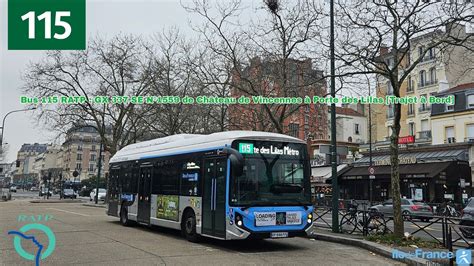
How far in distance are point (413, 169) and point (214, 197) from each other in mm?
31213

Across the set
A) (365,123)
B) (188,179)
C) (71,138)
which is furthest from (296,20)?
(365,123)

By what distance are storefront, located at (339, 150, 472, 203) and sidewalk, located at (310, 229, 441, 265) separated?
2235cm

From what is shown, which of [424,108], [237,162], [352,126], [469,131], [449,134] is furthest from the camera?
[352,126]

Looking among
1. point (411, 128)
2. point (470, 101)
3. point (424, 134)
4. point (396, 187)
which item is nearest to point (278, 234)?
point (396, 187)

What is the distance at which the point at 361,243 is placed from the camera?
12953mm

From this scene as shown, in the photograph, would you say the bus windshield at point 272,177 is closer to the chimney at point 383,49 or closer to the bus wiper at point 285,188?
the bus wiper at point 285,188

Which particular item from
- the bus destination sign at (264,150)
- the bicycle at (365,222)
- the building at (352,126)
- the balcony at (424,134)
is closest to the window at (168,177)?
the bus destination sign at (264,150)

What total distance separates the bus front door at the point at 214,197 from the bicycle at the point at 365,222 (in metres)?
5.47

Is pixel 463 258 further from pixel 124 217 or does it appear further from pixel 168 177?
pixel 124 217

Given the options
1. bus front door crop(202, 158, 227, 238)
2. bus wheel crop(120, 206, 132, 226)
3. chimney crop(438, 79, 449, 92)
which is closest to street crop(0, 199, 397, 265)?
bus front door crop(202, 158, 227, 238)

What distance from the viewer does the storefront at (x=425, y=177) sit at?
3675 cm

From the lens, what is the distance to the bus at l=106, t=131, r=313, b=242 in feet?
38.9

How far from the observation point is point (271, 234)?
11.9m

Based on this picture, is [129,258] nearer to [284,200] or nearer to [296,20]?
[284,200]
